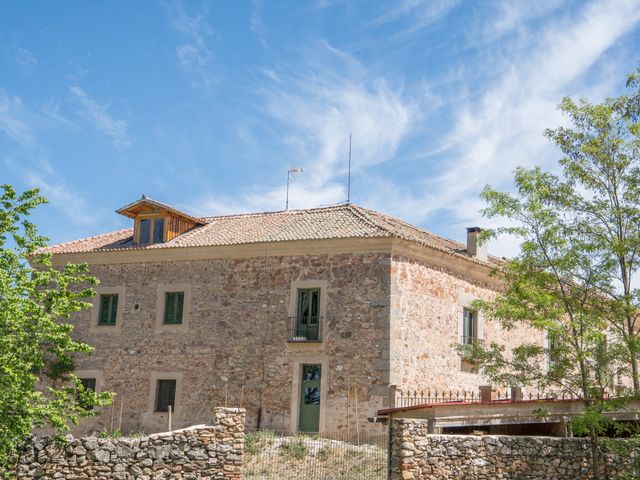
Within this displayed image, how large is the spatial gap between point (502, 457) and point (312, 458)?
4883mm

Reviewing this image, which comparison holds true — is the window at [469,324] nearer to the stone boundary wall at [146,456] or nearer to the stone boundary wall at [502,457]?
the stone boundary wall at [502,457]

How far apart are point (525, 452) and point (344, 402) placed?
7.82 metres

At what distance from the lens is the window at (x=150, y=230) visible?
29.1m

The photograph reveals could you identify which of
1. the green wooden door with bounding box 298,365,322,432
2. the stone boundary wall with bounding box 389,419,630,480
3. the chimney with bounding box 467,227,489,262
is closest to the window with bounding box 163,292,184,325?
the green wooden door with bounding box 298,365,322,432

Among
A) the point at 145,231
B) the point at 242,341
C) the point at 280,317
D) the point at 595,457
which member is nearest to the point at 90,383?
the point at 145,231

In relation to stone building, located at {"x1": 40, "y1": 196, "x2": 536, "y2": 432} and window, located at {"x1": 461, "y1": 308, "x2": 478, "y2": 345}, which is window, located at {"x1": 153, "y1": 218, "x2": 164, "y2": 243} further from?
window, located at {"x1": 461, "y1": 308, "x2": 478, "y2": 345}

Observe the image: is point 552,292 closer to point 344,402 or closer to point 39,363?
point 344,402

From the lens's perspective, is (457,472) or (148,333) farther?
(148,333)

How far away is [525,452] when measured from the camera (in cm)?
1748

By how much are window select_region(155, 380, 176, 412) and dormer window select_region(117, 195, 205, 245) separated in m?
4.99

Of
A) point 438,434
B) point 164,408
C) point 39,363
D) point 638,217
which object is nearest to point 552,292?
point 638,217

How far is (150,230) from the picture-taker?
2933 cm

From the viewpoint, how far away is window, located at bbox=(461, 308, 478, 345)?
90.3 ft

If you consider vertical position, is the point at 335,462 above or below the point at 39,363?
below
